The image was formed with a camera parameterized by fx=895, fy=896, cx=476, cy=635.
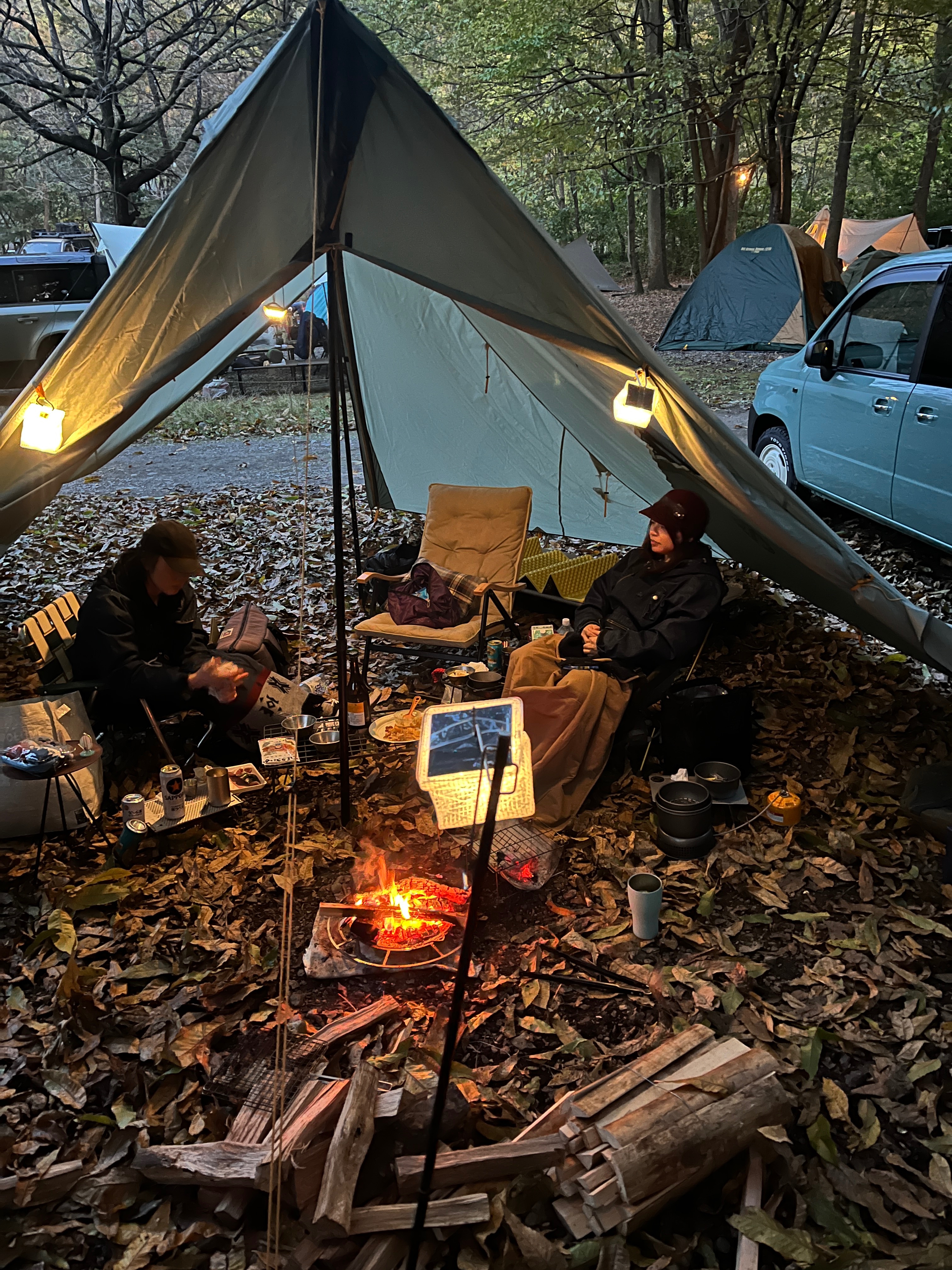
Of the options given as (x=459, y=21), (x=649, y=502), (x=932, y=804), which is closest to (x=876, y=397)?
(x=649, y=502)

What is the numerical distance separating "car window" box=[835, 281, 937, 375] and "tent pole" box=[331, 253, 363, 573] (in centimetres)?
381

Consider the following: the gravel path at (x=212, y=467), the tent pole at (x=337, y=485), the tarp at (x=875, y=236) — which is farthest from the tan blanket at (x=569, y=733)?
the tarp at (x=875, y=236)

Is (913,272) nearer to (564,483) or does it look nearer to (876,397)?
(876,397)

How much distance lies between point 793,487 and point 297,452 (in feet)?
21.4

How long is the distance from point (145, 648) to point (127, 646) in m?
0.20

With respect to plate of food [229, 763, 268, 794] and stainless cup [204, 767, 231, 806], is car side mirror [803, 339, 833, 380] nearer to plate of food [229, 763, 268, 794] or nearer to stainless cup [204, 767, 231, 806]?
plate of food [229, 763, 268, 794]

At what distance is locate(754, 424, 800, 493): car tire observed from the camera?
7.80 m

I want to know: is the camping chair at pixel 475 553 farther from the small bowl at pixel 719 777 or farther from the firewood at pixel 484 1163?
the firewood at pixel 484 1163

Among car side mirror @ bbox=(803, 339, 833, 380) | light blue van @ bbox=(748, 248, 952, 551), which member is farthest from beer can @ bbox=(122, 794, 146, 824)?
car side mirror @ bbox=(803, 339, 833, 380)

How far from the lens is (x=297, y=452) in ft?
38.8

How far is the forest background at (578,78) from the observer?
14188mm

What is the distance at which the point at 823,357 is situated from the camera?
22.8 feet

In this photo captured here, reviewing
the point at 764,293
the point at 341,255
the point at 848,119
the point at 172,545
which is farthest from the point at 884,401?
the point at 848,119

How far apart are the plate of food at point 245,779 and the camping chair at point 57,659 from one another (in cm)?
32
